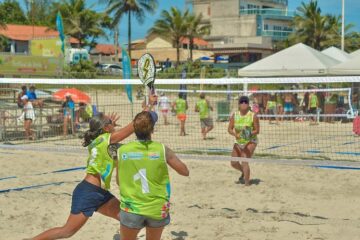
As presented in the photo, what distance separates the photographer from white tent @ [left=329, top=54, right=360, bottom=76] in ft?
60.8

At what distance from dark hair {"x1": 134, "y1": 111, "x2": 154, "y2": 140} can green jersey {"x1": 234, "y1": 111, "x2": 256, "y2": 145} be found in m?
4.16

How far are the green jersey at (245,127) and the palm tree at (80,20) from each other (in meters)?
39.8

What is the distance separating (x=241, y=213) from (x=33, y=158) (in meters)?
5.66

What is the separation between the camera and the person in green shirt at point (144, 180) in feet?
12.3

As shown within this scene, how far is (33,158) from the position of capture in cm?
1066

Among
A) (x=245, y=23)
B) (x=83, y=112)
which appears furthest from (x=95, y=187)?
(x=245, y=23)

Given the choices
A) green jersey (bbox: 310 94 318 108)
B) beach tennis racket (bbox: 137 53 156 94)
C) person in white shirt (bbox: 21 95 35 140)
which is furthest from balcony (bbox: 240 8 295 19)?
beach tennis racket (bbox: 137 53 156 94)

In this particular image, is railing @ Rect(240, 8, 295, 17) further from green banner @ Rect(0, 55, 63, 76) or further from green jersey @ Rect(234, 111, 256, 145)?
green jersey @ Rect(234, 111, 256, 145)

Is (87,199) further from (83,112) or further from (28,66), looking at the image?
(28,66)

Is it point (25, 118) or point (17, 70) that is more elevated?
point (17, 70)

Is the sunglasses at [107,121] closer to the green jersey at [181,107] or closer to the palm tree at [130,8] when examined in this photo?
the green jersey at [181,107]

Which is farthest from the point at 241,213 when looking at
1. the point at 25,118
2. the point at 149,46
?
the point at 149,46

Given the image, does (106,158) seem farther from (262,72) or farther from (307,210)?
(262,72)

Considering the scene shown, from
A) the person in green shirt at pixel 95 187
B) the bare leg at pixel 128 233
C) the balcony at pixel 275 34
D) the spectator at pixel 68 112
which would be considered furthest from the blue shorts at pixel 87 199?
the balcony at pixel 275 34
